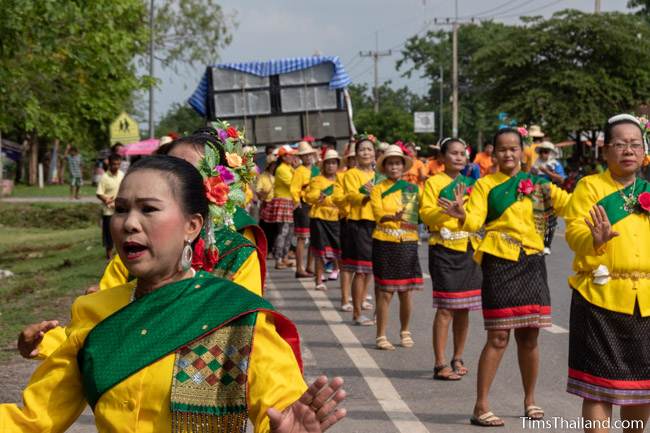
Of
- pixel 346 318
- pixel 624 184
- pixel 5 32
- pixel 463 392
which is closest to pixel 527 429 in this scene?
pixel 463 392

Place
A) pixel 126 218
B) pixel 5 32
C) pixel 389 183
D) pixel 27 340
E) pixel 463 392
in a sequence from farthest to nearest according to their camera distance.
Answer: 1. pixel 5 32
2. pixel 389 183
3. pixel 463 392
4. pixel 27 340
5. pixel 126 218

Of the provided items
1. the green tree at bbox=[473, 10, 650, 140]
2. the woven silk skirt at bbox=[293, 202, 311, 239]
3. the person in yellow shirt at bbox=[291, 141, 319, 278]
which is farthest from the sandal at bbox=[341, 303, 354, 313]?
the green tree at bbox=[473, 10, 650, 140]

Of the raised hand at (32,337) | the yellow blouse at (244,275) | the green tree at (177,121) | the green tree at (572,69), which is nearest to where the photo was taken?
the raised hand at (32,337)

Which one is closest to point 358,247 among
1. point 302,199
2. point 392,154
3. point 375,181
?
point 375,181

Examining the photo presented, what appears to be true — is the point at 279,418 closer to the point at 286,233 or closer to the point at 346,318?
the point at 346,318

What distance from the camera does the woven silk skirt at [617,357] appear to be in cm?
594

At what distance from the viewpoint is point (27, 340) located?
3.74 meters

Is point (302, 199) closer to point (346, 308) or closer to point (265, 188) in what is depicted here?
point (265, 188)

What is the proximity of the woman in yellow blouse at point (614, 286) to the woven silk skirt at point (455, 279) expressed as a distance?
323 centimetres

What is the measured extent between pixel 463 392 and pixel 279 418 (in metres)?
5.80

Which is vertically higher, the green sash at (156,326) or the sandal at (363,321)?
the green sash at (156,326)

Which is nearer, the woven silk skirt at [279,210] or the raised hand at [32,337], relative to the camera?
the raised hand at [32,337]

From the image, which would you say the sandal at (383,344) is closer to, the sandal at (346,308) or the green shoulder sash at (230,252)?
the sandal at (346,308)

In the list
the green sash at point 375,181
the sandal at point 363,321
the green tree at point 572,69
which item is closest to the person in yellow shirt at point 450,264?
the green sash at point 375,181
